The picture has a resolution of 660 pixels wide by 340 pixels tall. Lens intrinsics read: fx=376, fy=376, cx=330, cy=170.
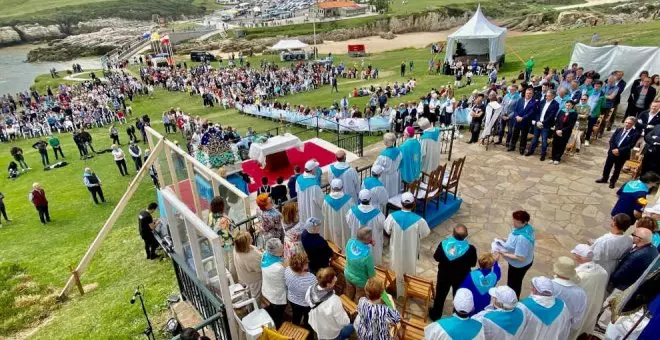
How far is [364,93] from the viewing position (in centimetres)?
2605

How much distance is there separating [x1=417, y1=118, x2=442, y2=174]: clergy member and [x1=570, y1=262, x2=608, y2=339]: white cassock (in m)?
4.91

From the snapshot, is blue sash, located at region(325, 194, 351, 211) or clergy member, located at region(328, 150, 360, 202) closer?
blue sash, located at region(325, 194, 351, 211)

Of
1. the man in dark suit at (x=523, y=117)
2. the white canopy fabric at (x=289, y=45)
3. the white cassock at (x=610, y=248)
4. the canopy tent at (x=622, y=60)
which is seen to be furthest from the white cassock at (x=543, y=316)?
the white canopy fabric at (x=289, y=45)

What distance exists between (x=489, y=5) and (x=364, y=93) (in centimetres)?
6587

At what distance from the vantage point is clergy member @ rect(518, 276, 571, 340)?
3812 mm

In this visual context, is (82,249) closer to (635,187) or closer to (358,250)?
(358,250)

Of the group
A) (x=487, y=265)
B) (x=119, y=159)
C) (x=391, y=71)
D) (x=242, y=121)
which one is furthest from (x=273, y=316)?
(x=391, y=71)

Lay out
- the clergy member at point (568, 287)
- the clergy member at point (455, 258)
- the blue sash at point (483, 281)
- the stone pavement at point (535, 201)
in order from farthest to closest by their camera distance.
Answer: the stone pavement at point (535, 201) → the clergy member at point (455, 258) → the blue sash at point (483, 281) → the clergy member at point (568, 287)

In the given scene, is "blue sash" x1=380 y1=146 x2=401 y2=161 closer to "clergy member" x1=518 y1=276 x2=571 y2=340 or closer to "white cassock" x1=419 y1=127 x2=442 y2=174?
"white cassock" x1=419 y1=127 x2=442 y2=174

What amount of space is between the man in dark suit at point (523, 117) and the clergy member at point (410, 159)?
392 cm

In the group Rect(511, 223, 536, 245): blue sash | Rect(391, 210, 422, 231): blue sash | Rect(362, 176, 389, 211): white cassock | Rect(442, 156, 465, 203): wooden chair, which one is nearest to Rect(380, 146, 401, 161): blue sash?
Rect(362, 176, 389, 211): white cassock

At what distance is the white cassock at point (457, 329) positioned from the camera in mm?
3573

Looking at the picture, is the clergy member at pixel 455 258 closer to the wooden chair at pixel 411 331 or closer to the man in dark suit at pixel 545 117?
the wooden chair at pixel 411 331

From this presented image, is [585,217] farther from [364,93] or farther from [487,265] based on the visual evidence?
[364,93]
